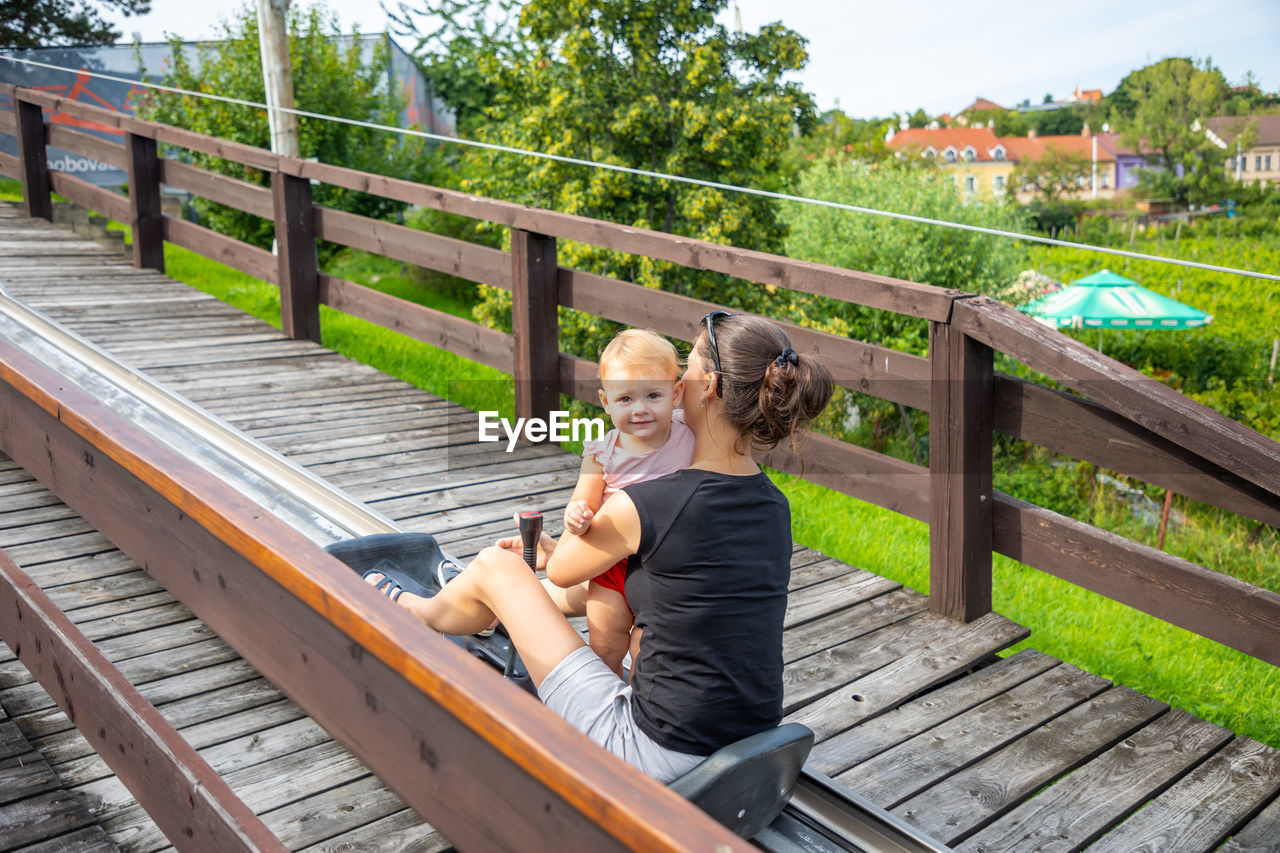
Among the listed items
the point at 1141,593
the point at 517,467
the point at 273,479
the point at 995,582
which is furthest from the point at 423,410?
the point at 1141,593

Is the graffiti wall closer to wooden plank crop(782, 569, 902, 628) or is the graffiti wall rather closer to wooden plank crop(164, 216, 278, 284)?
wooden plank crop(164, 216, 278, 284)

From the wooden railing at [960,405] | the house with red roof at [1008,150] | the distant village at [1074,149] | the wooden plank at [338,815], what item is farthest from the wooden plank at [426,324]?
the house with red roof at [1008,150]

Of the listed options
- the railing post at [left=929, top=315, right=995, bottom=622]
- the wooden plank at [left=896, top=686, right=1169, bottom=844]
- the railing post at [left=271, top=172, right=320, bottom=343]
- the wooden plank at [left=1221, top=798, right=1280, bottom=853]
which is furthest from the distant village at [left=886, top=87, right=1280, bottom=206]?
the wooden plank at [left=1221, top=798, right=1280, bottom=853]

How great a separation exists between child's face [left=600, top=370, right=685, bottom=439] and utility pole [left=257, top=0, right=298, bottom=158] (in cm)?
899

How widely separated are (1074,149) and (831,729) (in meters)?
105

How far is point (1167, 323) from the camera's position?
41.9ft

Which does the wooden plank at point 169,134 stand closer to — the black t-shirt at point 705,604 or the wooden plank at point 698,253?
the wooden plank at point 698,253

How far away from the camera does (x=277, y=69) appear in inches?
407

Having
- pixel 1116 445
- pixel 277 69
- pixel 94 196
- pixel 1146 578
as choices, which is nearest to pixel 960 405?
pixel 1116 445

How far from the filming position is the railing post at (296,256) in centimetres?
602

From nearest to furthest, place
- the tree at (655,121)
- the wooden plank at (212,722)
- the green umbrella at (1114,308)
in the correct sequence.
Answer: the wooden plank at (212,722)
the tree at (655,121)
the green umbrella at (1114,308)

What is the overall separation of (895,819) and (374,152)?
12.5 m

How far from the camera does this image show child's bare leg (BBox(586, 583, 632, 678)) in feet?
7.59

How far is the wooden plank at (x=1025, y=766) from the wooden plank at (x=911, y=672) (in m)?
0.31
